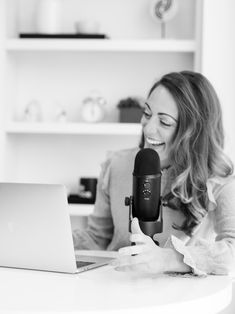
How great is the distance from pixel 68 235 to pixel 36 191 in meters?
0.14

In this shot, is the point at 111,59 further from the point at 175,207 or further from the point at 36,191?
the point at 36,191

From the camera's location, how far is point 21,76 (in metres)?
3.92

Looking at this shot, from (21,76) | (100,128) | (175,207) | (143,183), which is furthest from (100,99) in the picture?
(143,183)

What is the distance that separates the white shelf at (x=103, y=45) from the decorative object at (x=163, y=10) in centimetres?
18

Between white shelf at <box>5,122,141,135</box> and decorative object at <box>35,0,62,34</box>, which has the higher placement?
decorative object at <box>35,0,62,34</box>

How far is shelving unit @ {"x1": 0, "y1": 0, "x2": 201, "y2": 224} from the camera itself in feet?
12.5

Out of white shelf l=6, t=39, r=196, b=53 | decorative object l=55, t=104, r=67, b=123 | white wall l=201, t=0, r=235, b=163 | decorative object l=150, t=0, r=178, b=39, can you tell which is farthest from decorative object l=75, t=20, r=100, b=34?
white wall l=201, t=0, r=235, b=163

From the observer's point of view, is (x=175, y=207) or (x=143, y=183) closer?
(x=143, y=183)

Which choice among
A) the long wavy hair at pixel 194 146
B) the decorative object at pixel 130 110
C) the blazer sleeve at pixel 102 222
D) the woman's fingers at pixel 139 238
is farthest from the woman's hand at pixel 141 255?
the decorative object at pixel 130 110

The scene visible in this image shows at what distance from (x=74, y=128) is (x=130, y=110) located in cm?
33

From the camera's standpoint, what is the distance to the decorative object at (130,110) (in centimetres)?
368

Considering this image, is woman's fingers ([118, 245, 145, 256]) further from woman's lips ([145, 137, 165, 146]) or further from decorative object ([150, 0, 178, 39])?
decorative object ([150, 0, 178, 39])

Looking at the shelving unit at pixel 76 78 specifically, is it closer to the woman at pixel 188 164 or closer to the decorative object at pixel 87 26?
the decorative object at pixel 87 26

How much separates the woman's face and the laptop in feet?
1.95
